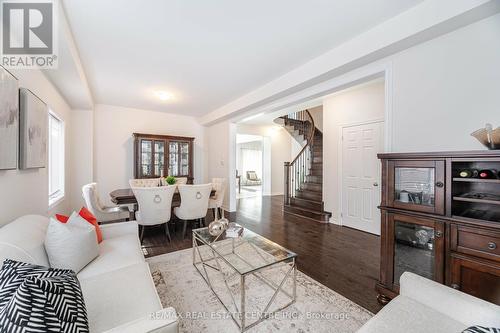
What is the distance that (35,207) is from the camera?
2338mm

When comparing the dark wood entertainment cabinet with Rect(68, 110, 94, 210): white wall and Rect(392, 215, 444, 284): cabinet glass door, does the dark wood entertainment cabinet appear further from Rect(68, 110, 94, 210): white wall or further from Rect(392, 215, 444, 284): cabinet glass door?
Rect(68, 110, 94, 210): white wall

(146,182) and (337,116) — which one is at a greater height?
(337,116)

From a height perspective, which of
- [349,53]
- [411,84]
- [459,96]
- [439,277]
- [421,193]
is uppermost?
[349,53]

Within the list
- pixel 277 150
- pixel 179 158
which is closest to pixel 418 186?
pixel 179 158

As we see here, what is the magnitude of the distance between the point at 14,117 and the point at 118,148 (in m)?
3.46

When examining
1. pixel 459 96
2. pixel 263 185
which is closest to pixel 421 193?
pixel 459 96

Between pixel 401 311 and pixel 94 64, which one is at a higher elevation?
pixel 94 64

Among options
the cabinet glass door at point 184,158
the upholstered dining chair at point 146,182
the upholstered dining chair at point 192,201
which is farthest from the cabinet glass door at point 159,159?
the upholstered dining chair at point 192,201

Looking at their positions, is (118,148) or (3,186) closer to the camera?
(3,186)

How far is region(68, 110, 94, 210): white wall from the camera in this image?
4.29 metres

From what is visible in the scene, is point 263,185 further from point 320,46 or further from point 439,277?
point 439,277

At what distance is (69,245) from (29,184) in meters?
1.26

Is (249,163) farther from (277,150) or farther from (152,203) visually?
(152,203)

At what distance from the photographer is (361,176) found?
3.90m
